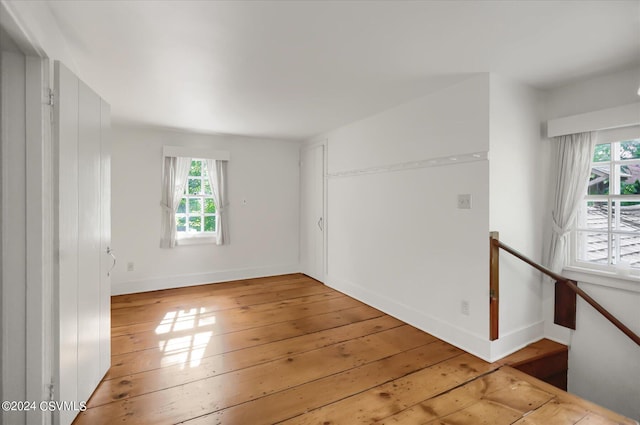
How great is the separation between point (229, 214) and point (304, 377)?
3.33 m

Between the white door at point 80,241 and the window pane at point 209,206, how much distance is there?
2.63m

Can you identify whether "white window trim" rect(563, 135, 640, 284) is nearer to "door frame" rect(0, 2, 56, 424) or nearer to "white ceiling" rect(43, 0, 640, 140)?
"white ceiling" rect(43, 0, 640, 140)

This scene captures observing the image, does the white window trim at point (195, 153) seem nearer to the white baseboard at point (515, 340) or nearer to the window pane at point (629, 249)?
the white baseboard at point (515, 340)

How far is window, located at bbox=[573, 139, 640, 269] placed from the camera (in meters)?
2.42

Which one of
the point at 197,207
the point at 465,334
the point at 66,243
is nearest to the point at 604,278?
the point at 465,334

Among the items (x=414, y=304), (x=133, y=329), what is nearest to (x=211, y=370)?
(x=133, y=329)

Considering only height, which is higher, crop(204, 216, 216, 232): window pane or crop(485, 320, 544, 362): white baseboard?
crop(204, 216, 216, 232): window pane

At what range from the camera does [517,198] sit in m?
2.68

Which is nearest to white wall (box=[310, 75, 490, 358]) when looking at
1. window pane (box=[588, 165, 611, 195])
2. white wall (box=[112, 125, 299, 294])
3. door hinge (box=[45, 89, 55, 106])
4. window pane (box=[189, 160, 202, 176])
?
window pane (box=[588, 165, 611, 195])

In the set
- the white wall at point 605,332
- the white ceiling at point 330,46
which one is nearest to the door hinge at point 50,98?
the white ceiling at point 330,46

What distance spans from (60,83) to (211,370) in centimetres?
218

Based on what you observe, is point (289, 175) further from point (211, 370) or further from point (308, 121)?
point (211, 370)

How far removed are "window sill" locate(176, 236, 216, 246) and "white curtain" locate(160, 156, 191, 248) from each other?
0.39 feet

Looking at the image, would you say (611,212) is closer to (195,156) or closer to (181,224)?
(195,156)
